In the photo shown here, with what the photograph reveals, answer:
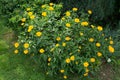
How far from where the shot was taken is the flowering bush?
349 centimetres

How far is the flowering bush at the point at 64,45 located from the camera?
3486 millimetres

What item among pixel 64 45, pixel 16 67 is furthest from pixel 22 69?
pixel 64 45

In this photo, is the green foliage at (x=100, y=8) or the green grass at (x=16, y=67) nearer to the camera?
the green grass at (x=16, y=67)

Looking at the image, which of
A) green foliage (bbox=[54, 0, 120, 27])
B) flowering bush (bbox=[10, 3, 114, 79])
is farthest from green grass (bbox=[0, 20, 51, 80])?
green foliage (bbox=[54, 0, 120, 27])

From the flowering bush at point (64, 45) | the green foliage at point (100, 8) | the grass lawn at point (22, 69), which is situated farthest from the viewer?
the green foliage at point (100, 8)

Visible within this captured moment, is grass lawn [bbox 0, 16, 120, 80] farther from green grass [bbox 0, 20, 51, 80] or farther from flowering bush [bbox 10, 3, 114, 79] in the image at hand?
flowering bush [bbox 10, 3, 114, 79]

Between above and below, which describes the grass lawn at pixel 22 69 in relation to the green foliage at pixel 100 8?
below

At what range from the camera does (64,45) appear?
11.3 feet

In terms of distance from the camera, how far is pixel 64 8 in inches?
181

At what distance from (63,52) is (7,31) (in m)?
2.00

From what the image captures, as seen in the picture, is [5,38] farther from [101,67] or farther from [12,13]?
[101,67]

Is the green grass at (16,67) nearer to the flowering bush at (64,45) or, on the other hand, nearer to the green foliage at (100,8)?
the flowering bush at (64,45)

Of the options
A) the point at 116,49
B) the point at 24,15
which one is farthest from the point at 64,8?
the point at 116,49

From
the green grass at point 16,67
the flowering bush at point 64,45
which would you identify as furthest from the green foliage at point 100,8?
the green grass at point 16,67
